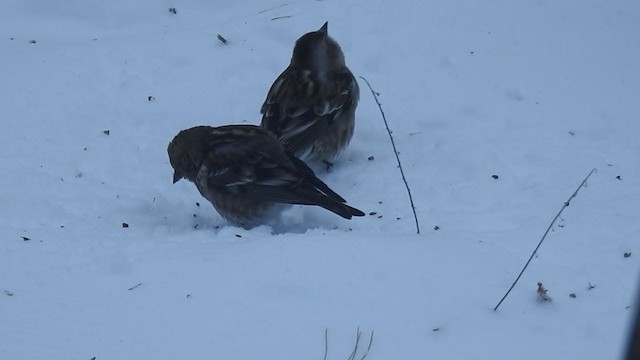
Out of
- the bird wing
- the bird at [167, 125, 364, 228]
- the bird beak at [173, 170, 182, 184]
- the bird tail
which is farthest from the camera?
the bird wing

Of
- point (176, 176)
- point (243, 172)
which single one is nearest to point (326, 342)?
point (243, 172)

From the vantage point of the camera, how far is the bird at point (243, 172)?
5391 mm

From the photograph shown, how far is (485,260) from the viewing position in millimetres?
4633

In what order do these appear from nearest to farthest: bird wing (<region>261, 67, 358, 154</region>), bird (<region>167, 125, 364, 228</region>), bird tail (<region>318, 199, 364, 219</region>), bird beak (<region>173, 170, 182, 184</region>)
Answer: bird tail (<region>318, 199, 364, 219</region>)
bird (<region>167, 125, 364, 228</region>)
bird beak (<region>173, 170, 182, 184</region>)
bird wing (<region>261, 67, 358, 154</region>)

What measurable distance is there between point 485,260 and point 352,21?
344cm

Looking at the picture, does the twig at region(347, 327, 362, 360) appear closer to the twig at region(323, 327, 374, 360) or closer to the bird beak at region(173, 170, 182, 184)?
the twig at region(323, 327, 374, 360)

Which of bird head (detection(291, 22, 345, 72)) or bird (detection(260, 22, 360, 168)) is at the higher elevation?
bird head (detection(291, 22, 345, 72))

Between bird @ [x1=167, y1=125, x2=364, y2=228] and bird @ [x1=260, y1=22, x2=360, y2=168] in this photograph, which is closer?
bird @ [x1=167, y1=125, x2=364, y2=228]

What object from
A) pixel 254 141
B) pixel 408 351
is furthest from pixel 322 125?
pixel 408 351

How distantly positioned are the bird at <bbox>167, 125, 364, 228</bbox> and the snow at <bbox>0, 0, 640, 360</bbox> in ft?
0.61

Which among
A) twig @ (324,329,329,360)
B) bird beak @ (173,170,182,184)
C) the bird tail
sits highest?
twig @ (324,329,329,360)

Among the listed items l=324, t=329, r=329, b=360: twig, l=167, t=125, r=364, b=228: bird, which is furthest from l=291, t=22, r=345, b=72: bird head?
l=324, t=329, r=329, b=360: twig

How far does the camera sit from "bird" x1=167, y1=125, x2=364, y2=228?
17.7ft

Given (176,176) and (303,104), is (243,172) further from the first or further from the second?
(303,104)
